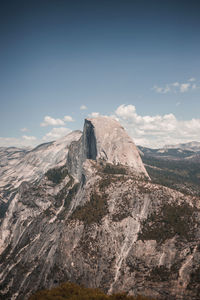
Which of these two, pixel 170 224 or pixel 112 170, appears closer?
pixel 170 224

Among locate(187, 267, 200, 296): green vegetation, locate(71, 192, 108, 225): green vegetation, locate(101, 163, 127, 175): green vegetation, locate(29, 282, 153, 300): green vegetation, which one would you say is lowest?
locate(187, 267, 200, 296): green vegetation

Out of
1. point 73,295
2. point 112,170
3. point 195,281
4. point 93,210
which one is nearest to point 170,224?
point 195,281

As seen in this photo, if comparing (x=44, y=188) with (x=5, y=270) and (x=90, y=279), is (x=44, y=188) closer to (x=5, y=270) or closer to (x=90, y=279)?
(x=5, y=270)

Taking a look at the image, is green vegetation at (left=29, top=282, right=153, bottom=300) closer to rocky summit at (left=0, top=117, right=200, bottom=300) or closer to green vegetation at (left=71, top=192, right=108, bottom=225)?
rocky summit at (left=0, top=117, right=200, bottom=300)

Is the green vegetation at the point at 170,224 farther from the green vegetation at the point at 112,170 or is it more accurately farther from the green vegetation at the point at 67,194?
the green vegetation at the point at 67,194

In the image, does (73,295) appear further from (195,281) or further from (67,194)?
(67,194)

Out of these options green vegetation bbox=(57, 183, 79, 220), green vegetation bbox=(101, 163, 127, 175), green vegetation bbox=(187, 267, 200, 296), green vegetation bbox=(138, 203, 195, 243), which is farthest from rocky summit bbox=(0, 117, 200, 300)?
green vegetation bbox=(57, 183, 79, 220)

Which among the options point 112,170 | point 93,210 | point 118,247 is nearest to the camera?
point 118,247
